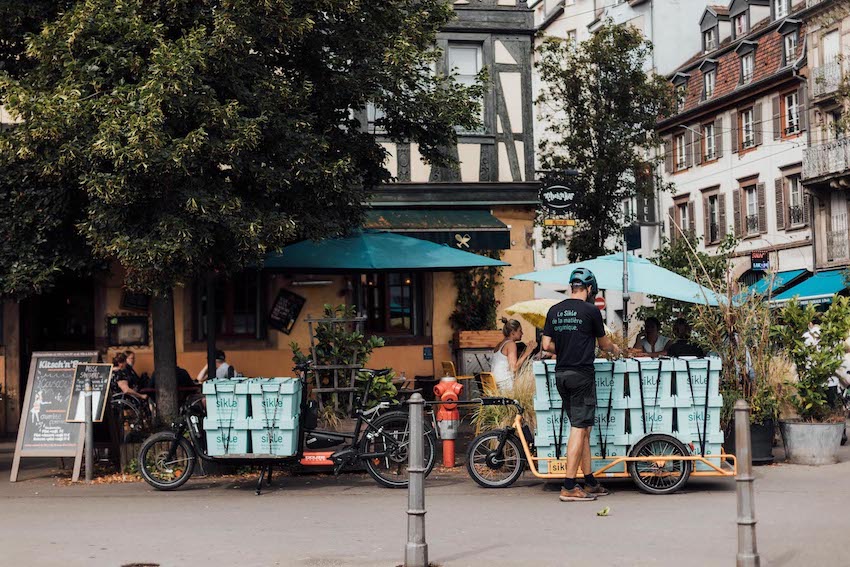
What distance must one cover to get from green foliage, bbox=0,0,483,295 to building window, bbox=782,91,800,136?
2840cm

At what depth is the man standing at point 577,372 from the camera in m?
9.92

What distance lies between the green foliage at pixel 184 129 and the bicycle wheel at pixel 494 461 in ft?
9.68

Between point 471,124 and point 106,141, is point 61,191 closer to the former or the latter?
point 106,141

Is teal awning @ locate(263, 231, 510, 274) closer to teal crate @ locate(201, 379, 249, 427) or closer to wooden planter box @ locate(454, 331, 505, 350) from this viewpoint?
wooden planter box @ locate(454, 331, 505, 350)

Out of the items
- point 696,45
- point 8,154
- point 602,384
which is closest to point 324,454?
point 602,384

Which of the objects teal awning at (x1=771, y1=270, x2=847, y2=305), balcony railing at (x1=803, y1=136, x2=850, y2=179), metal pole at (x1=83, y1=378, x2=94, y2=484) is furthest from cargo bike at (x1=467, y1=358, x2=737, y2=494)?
balcony railing at (x1=803, y1=136, x2=850, y2=179)

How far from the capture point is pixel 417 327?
19.2 m

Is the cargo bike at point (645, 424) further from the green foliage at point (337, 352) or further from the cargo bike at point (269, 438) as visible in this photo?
the green foliage at point (337, 352)

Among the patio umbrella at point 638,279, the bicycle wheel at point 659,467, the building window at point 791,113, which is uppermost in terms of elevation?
the building window at point 791,113

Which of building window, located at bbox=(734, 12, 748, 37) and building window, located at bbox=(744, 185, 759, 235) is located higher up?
building window, located at bbox=(734, 12, 748, 37)

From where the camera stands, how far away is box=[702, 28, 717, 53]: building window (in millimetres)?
46653

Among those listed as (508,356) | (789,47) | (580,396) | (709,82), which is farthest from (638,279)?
(709,82)

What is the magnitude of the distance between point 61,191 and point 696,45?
41062 mm

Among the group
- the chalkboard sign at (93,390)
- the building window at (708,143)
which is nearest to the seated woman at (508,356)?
the chalkboard sign at (93,390)
